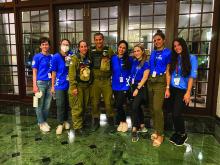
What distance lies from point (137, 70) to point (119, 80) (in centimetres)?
30

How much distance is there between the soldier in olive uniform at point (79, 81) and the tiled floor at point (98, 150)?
0.41 meters

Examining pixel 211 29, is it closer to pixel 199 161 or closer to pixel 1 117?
pixel 199 161

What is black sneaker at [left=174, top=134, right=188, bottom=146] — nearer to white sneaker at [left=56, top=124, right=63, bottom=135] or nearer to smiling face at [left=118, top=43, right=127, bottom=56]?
smiling face at [left=118, top=43, right=127, bottom=56]

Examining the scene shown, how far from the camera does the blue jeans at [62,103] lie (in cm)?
291

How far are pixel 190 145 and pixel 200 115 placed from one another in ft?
4.47

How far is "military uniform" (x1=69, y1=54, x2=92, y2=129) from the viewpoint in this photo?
2.76 meters

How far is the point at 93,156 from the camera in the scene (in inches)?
91.9

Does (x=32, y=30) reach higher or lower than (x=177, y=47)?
higher

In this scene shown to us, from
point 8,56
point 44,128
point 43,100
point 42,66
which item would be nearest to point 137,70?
point 42,66

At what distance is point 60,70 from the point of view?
2.84 metres

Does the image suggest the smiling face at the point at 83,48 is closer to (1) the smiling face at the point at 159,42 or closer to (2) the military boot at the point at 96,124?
(1) the smiling face at the point at 159,42

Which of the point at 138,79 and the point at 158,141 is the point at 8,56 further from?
the point at 158,141

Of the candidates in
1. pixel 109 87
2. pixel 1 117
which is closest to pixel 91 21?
pixel 109 87

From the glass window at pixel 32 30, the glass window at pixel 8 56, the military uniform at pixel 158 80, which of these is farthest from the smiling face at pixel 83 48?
the glass window at pixel 8 56
